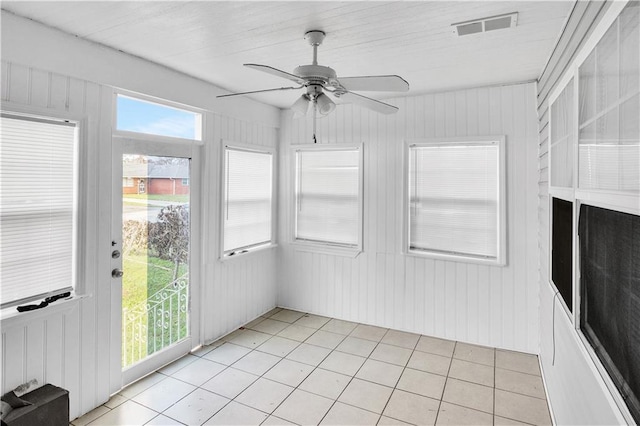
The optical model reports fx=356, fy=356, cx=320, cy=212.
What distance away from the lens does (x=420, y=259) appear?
12.9 ft

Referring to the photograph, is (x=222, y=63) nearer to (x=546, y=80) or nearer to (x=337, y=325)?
(x=546, y=80)

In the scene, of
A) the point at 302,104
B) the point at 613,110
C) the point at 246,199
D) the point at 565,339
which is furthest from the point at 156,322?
the point at 613,110

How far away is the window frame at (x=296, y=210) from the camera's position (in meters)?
4.23

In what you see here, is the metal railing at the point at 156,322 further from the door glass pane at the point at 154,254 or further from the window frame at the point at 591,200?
the window frame at the point at 591,200

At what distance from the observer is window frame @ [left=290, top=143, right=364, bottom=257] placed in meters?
4.23

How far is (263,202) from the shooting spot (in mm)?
4527

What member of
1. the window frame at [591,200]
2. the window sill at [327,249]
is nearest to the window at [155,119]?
the window sill at [327,249]

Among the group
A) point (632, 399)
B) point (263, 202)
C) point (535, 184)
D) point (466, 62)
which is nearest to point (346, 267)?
point (263, 202)

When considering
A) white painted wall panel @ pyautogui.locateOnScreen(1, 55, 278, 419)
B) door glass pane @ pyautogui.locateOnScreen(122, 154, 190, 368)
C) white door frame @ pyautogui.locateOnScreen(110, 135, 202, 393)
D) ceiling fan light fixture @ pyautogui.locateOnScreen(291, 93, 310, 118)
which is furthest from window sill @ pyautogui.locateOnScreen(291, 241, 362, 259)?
white painted wall panel @ pyautogui.locateOnScreen(1, 55, 278, 419)

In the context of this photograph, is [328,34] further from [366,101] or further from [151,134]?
[151,134]

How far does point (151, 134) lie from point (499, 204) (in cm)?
331

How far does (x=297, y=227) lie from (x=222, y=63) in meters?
→ 2.32

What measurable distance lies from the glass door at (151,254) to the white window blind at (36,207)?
36cm

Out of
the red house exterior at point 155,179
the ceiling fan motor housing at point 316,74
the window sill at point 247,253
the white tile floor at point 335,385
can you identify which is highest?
the ceiling fan motor housing at point 316,74
